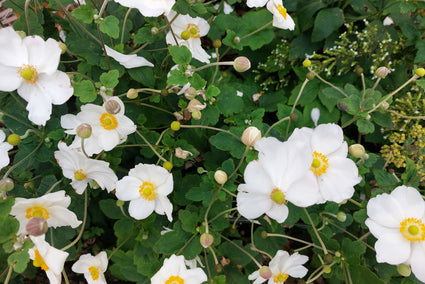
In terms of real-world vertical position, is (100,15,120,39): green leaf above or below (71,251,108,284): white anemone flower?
above

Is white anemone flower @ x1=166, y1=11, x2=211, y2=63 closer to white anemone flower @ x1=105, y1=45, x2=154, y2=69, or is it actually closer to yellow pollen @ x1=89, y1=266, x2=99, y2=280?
white anemone flower @ x1=105, y1=45, x2=154, y2=69

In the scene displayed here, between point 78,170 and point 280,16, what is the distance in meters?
0.95

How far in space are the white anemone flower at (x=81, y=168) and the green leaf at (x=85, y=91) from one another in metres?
0.19

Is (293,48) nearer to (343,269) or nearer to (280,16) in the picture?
(280,16)

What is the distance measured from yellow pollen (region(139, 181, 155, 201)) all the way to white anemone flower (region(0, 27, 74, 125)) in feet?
1.34

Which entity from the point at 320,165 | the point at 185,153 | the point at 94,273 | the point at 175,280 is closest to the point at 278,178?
the point at 320,165

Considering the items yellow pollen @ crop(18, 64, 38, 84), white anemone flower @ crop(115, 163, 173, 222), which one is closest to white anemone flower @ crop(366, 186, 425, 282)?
white anemone flower @ crop(115, 163, 173, 222)

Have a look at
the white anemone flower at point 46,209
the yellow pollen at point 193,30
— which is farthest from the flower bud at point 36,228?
the yellow pollen at point 193,30

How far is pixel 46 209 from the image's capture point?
42.8 inches

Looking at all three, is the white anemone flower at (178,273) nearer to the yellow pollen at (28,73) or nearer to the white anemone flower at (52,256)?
the white anemone flower at (52,256)

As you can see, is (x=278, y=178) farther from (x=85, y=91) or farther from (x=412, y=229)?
(x=85, y=91)

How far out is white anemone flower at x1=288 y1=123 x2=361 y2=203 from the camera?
41.3 inches

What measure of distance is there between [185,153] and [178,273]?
1.42ft

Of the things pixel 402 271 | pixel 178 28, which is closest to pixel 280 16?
pixel 178 28
